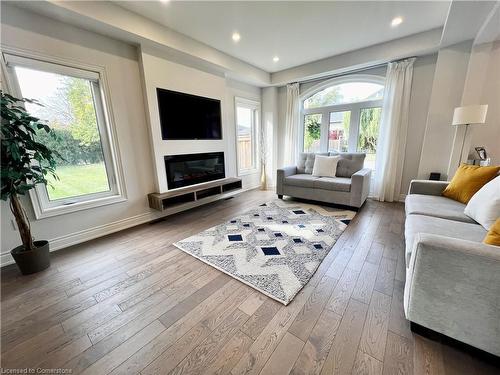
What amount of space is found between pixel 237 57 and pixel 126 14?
1867mm

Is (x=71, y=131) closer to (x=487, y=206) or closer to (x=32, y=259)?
(x=32, y=259)

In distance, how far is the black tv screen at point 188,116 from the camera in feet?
9.97

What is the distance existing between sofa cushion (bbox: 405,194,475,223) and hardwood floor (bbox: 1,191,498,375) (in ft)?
1.65

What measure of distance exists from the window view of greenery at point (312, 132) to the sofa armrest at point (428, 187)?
2324 millimetres

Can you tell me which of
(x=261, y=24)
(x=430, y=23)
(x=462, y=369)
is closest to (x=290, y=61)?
(x=261, y=24)

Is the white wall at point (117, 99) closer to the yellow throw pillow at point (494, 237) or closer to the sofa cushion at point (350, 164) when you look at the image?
the sofa cushion at point (350, 164)

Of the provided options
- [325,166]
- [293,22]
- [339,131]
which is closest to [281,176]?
[325,166]

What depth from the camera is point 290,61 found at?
12.8 ft

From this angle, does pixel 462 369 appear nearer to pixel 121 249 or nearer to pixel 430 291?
pixel 430 291

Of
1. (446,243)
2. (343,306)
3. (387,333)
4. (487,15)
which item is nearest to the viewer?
(446,243)

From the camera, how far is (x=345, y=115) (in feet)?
13.6

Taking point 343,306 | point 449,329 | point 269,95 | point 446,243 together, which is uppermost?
point 269,95

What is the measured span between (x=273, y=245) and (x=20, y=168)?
2499mm

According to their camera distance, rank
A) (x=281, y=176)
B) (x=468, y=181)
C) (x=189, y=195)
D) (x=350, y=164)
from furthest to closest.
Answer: (x=281, y=176)
(x=350, y=164)
(x=189, y=195)
(x=468, y=181)
